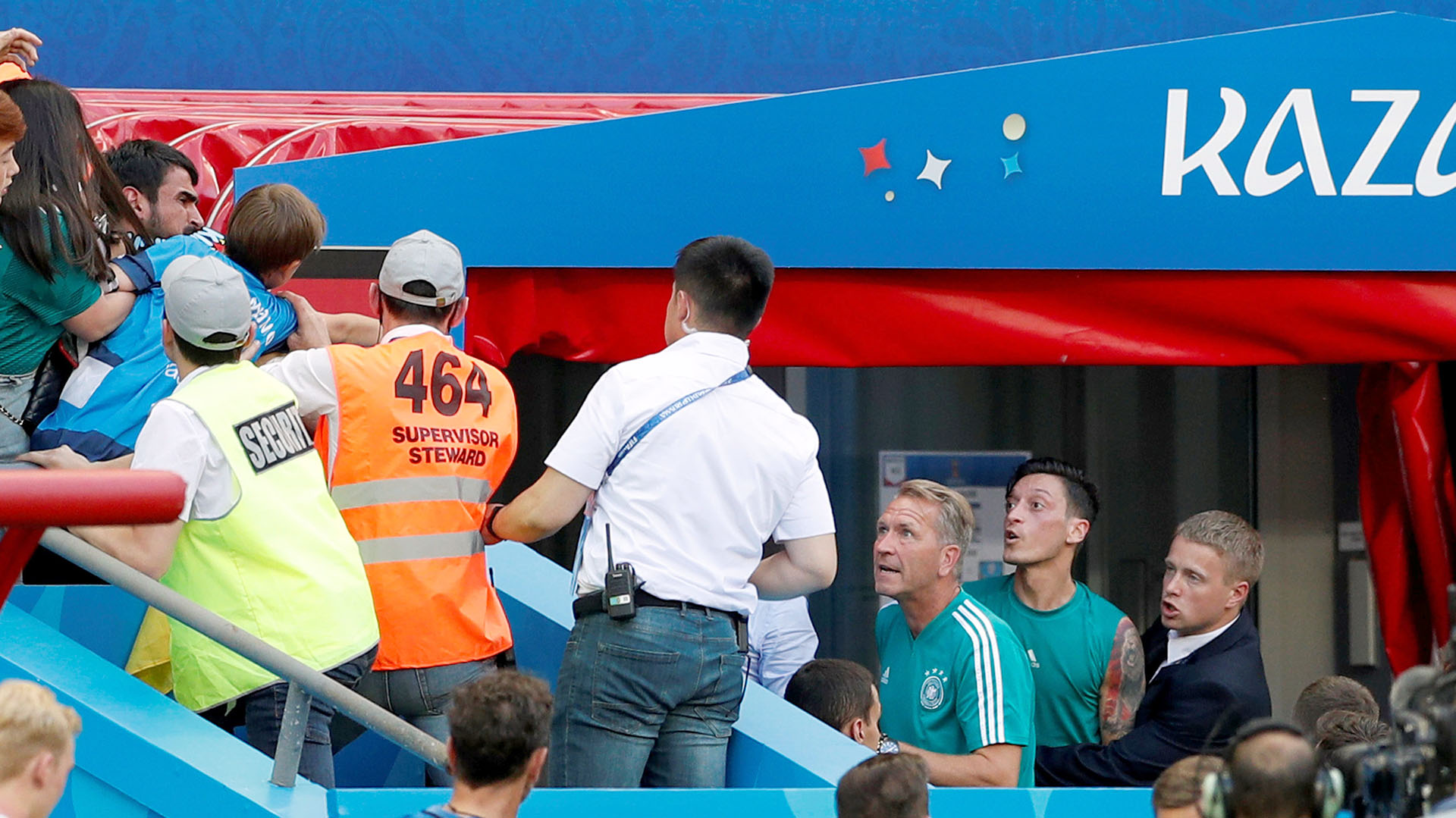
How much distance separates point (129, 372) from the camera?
143 inches

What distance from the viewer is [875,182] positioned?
186 inches

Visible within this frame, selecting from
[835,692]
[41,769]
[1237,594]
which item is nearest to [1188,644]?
[1237,594]

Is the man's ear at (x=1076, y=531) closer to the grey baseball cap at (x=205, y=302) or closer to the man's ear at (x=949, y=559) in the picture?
the man's ear at (x=949, y=559)

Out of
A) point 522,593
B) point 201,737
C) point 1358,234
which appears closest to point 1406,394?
point 1358,234

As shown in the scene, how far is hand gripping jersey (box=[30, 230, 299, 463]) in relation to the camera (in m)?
3.58

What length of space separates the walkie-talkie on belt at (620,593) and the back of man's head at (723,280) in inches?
21.0

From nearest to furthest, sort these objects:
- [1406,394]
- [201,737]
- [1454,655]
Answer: [1454,655] < [201,737] < [1406,394]

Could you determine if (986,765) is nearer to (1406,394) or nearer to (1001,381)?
(1406,394)

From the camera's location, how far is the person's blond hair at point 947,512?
14.0 ft

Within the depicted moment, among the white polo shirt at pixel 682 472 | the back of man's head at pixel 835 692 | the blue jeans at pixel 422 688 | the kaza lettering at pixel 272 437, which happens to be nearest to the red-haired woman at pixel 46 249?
the kaza lettering at pixel 272 437

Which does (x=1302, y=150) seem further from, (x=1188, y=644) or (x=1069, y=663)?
(x=1069, y=663)

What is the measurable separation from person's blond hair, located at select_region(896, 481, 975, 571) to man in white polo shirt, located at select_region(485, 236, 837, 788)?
819 mm

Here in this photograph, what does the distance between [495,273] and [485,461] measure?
1324 millimetres

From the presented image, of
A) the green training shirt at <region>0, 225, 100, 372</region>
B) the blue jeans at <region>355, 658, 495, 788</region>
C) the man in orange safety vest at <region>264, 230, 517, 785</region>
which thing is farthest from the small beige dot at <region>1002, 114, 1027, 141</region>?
the green training shirt at <region>0, 225, 100, 372</region>
